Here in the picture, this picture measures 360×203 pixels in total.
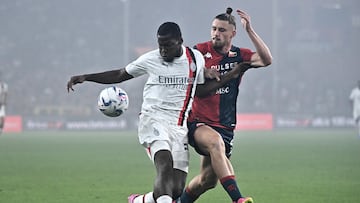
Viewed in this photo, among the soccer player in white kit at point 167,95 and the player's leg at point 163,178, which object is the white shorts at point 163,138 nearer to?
the soccer player in white kit at point 167,95

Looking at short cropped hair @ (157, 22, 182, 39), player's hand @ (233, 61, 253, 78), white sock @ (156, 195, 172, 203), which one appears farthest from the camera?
player's hand @ (233, 61, 253, 78)

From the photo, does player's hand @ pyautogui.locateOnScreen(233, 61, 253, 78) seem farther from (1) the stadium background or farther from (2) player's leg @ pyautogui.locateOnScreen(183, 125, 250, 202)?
(1) the stadium background

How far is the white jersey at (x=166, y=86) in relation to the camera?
336 inches

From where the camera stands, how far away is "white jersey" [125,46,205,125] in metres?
8.54

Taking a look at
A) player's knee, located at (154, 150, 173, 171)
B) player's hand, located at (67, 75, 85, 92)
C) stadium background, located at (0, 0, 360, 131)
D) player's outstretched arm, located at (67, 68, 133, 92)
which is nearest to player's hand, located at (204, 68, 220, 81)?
player's outstretched arm, located at (67, 68, 133, 92)

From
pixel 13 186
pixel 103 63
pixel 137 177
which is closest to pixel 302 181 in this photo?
pixel 137 177

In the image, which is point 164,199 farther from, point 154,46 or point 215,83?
point 154,46

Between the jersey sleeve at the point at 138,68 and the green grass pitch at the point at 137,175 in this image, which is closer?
the jersey sleeve at the point at 138,68

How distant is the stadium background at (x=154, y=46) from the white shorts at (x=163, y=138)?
38546 mm

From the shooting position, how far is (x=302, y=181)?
14484 millimetres

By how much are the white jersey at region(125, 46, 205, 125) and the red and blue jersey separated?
2.33ft

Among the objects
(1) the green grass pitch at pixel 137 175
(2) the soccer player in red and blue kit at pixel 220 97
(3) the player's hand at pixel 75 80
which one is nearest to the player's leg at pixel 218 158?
(2) the soccer player in red and blue kit at pixel 220 97

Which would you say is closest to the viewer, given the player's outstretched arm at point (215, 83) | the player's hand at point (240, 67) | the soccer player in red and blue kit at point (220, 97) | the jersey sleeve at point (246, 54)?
the player's outstretched arm at point (215, 83)

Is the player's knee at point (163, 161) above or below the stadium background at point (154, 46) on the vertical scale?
above
